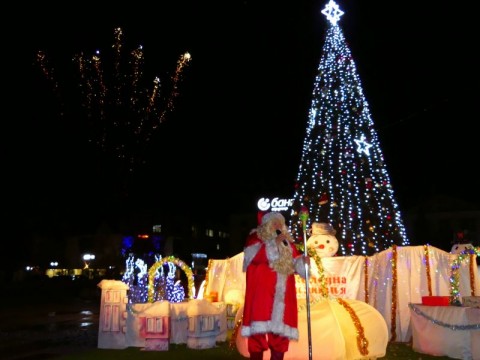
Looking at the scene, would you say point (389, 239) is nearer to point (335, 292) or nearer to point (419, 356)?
point (335, 292)

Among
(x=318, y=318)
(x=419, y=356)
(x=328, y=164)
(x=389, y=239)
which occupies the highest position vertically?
(x=328, y=164)

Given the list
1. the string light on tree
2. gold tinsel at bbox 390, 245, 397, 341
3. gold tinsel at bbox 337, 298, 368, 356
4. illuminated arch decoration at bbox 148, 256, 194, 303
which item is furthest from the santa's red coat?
the string light on tree

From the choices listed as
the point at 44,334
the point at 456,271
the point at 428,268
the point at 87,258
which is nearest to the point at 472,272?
the point at 428,268

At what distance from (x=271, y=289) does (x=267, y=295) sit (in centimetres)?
8

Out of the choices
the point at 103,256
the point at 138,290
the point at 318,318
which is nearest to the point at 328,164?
the point at 138,290

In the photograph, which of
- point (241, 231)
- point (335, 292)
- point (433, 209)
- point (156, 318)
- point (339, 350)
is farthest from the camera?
point (241, 231)

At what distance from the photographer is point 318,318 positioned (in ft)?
23.1

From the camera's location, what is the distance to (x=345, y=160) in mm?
18203

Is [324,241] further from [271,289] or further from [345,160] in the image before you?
[345,160]

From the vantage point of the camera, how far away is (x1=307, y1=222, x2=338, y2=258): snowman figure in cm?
1159

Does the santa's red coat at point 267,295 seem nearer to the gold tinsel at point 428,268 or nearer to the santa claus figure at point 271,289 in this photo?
the santa claus figure at point 271,289

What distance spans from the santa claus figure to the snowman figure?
5348 mm

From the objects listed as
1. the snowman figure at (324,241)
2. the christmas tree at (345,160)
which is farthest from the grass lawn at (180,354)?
the christmas tree at (345,160)

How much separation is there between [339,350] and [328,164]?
12179mm
